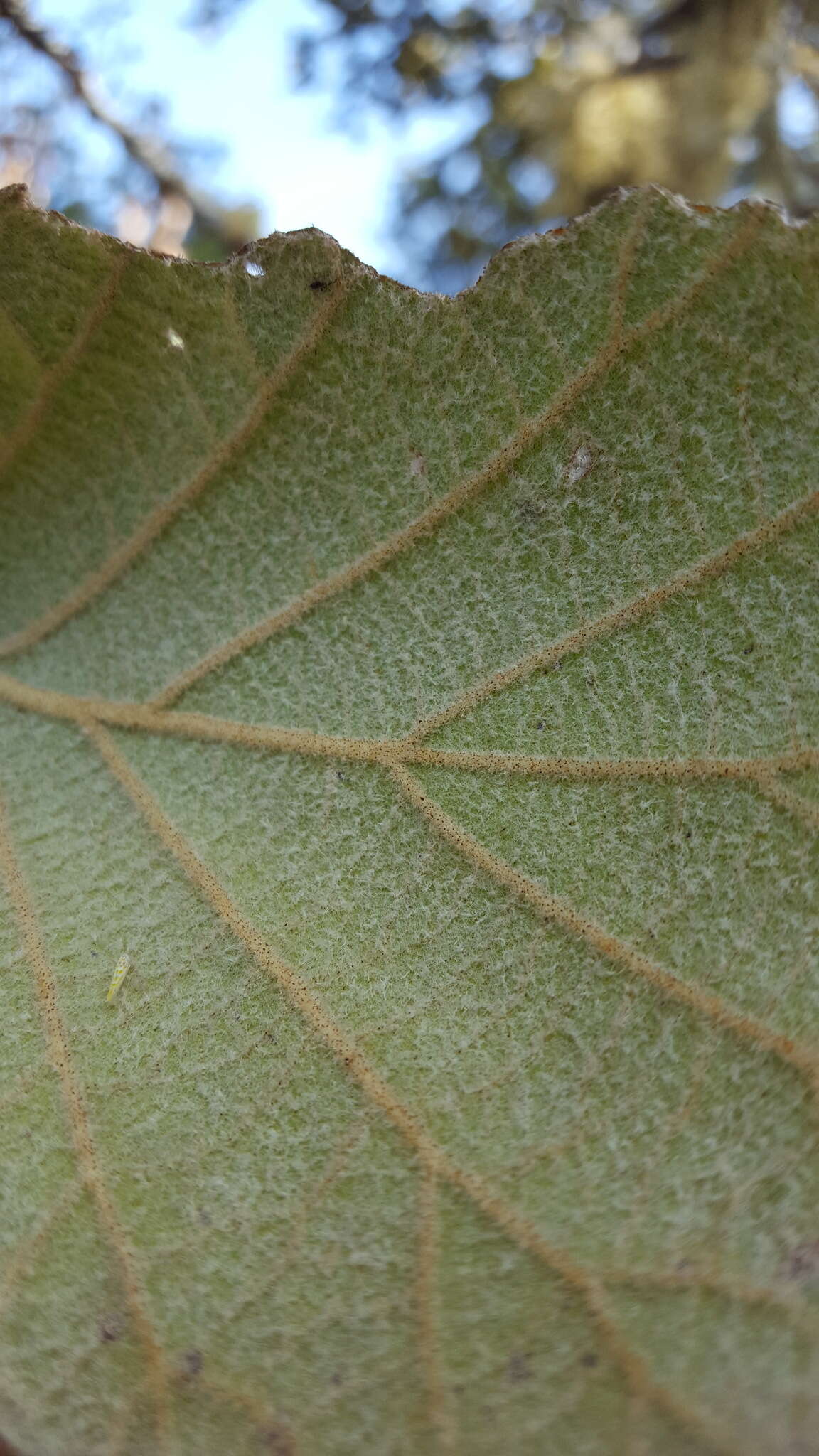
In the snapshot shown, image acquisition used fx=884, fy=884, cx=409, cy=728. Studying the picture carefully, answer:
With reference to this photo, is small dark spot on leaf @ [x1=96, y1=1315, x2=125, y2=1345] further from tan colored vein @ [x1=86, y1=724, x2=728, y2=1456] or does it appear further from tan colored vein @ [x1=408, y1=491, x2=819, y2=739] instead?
tan colored vein @ [x1=408, y1=491, x2=819, y2=739]

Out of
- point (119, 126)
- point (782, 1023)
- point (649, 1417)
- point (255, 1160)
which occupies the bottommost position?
point (649, 1417)

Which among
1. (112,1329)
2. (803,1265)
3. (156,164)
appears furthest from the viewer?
(156,164)

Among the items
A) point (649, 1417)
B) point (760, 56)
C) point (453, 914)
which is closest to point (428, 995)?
point (453, 914)

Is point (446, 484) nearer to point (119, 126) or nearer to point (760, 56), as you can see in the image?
point (119, 126)

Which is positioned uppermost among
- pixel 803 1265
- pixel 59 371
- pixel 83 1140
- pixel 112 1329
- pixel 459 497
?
pixel 59 371

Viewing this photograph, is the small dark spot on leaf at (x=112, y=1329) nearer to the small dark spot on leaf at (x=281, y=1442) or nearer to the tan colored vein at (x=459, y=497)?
the small dark spot on leaf at (x=281, y=1442)

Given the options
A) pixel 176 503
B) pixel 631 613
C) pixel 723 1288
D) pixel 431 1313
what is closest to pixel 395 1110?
pixel 431 1313

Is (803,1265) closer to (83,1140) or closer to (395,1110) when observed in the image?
(395,1110)
